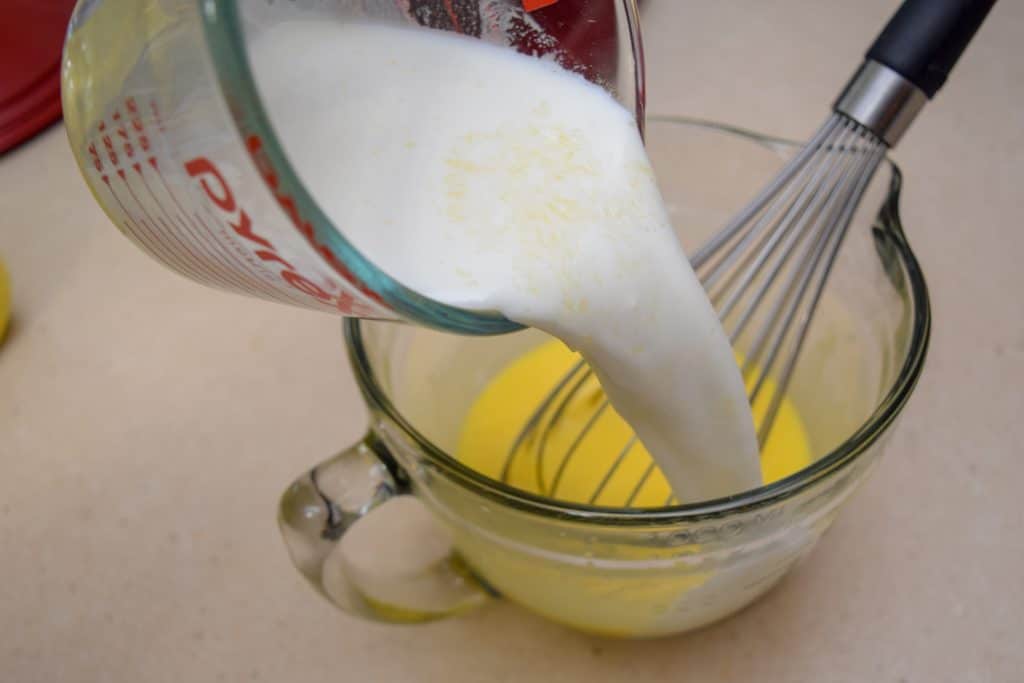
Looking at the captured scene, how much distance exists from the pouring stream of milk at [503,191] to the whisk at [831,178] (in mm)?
97

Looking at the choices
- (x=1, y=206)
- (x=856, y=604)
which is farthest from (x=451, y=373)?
(x=1, y=206)

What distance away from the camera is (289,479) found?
63 centimetres

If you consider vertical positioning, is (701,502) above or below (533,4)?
below

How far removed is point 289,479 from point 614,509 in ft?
1.02

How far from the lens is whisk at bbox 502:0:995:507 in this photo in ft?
1.62

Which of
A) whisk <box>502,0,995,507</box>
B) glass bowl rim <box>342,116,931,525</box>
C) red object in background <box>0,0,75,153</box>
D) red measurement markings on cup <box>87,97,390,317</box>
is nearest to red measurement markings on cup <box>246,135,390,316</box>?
red measurement markings on cup <box>87,97,390,317</box>

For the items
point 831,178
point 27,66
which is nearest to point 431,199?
point 831,178

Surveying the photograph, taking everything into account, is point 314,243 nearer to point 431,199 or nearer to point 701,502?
point 431,199

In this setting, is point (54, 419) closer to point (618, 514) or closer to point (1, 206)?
point (1, 206)

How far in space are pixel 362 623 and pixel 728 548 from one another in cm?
24

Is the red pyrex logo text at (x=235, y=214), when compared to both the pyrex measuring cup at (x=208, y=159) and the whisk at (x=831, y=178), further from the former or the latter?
the whisk at (x=831, y=178)

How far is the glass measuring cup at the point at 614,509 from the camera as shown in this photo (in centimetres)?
41

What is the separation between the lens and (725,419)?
0.45m

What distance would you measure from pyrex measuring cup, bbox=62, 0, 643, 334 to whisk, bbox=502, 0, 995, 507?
209mm
